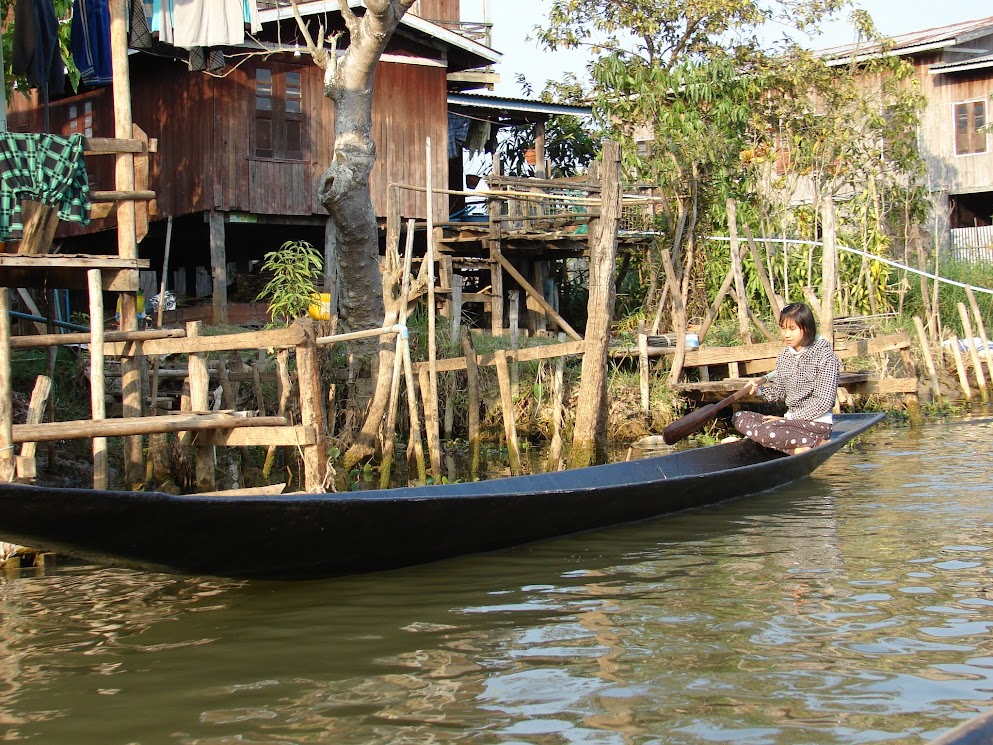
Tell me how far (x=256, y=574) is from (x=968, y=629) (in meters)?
3.31

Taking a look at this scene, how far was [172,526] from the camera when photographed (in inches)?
187

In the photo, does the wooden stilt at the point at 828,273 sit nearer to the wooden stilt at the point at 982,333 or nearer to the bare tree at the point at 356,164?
the wooden stilt at the point at 982,333

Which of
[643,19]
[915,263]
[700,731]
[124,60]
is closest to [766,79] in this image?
[643,19]

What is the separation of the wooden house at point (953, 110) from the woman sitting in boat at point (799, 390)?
14113 mm

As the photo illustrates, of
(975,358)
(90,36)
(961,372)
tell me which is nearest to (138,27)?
(90,36)

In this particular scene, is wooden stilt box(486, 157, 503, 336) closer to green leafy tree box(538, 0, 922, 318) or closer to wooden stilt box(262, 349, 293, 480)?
green leafy tree box(538, 0, 922, 318)

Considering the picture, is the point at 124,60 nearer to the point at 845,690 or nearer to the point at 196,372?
the point at 196,372

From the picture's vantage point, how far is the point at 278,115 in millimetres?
15773

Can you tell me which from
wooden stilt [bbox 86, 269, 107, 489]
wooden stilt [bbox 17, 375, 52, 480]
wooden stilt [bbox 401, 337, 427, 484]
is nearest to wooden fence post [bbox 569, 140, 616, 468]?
wooden stilt [bbox 401, 337, 427, 484]

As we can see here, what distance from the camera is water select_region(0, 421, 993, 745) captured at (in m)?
3.85

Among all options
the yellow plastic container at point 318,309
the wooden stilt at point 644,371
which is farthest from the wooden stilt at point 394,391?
the wooden stilt at point 644,371

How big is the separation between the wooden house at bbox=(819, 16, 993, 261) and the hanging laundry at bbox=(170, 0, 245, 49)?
1331 cm

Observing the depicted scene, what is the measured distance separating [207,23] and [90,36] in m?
1.38

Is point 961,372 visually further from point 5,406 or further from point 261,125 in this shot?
point 5,406
